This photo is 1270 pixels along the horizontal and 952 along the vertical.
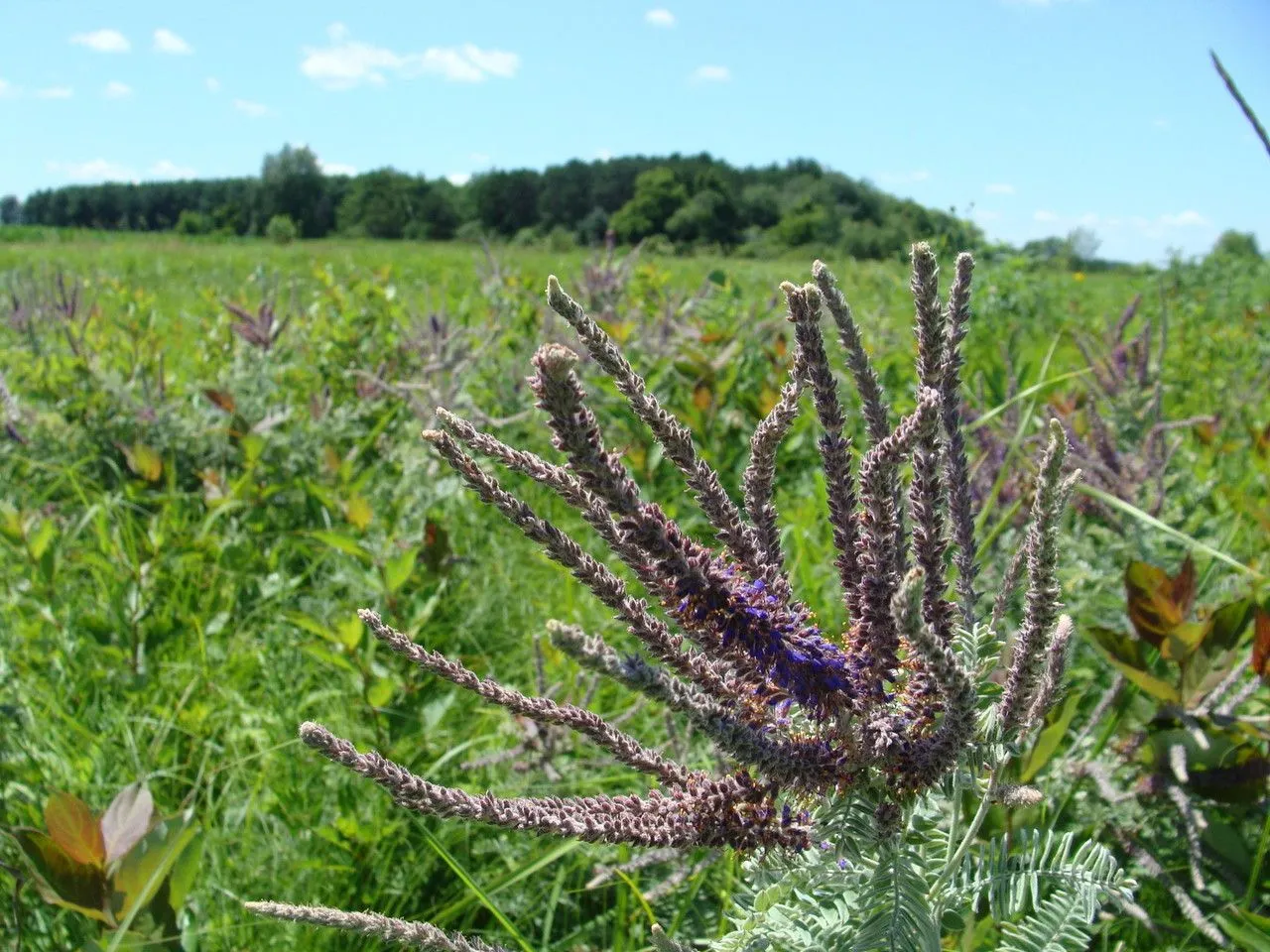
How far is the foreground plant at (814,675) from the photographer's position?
2.21 feet

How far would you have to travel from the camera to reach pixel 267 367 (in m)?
4.21

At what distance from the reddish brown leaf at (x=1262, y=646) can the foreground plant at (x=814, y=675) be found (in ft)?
2.81

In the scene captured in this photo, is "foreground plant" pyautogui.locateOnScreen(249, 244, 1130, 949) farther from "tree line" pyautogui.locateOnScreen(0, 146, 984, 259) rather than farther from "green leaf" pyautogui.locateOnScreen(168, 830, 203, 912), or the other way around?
"tree line" pyautogui.locateOnScreen(0, 146, 984, 259)

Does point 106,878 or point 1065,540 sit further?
point 1065,540

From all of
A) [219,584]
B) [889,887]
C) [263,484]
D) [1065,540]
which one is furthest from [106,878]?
[263,484]

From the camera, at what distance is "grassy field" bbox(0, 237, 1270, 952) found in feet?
6.19

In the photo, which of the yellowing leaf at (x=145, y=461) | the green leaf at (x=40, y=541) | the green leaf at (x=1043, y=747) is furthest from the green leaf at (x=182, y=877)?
the yellowing leaf at (x=145, y=461)

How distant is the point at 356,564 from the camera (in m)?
2.71

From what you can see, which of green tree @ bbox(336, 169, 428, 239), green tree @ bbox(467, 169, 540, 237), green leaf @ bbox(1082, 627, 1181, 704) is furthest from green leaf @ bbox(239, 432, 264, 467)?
green tree @ bbox(467, 169, 540, 237)

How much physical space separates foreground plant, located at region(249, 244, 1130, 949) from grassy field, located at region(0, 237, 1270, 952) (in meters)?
0.44

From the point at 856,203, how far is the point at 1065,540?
5059 centimetres

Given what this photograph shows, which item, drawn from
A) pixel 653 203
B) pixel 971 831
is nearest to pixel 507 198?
pixel 653 203

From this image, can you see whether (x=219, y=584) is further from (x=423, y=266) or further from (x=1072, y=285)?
(x=423, y=266)

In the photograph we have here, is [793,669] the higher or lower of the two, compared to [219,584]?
higher
